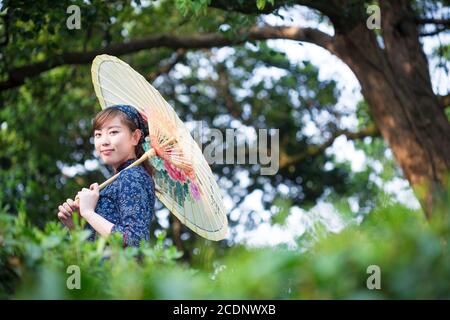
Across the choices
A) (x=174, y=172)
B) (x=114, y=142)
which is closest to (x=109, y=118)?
(x=114, y=142)

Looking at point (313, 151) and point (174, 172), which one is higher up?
point (313, 151)

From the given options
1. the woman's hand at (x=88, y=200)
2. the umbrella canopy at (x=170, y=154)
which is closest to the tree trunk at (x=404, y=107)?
the umbrella canopy at (x=170, y=154)

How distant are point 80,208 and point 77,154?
24.6 feet

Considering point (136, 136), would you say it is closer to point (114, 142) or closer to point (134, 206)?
point (114, 142)

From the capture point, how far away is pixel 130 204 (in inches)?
140

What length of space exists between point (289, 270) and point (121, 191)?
1947 millimetres

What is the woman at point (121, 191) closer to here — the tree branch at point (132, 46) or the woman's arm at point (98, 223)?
the woman's arm at point (98, 223)

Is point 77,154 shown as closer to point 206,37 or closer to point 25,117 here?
point 25,117

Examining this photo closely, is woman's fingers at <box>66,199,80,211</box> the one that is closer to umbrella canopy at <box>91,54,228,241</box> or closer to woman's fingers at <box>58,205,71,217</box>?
woman's fingers at <box>58,205,71,217</box>

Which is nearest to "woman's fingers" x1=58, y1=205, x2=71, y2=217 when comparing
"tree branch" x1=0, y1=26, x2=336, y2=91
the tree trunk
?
the tree trunk
